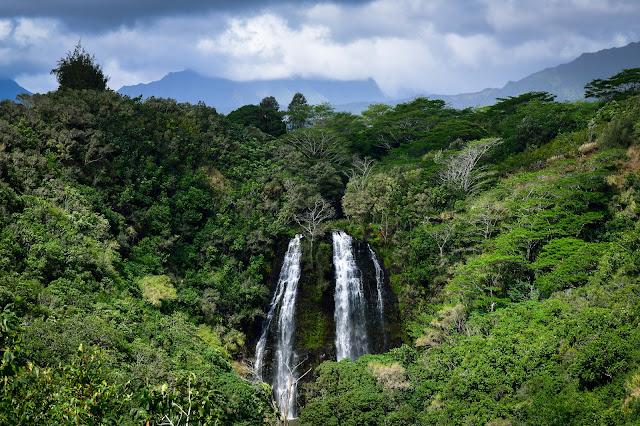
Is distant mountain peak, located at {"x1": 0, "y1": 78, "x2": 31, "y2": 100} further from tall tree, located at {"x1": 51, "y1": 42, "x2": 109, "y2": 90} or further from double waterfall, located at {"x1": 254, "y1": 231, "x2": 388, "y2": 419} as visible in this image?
double waterfall, located at {"x1": 254, "y1": 231, "x2": 388, "y2": 419}

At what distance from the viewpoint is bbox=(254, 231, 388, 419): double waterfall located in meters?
27.9

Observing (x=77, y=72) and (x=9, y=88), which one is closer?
(x=77, y=72)

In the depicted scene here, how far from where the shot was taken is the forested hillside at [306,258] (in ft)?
41.7

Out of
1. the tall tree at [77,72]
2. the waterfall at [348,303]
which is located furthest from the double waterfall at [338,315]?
the tall tree at [77,72]

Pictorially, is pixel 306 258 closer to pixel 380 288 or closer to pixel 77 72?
pixel 380 288

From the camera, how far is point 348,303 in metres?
30.2

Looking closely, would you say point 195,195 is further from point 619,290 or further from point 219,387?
point 619,290

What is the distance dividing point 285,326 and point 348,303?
4720 millimetres

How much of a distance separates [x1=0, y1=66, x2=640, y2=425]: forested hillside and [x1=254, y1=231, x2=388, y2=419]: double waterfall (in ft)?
3.59

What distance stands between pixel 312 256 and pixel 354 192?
273 inches

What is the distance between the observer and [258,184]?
119 feet

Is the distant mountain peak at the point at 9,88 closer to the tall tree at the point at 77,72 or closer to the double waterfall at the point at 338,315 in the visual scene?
the tall tree at the point at 77,72

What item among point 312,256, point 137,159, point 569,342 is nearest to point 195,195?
point 137,159

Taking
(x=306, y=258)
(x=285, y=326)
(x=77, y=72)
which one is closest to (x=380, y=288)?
(x=306, y=258)
